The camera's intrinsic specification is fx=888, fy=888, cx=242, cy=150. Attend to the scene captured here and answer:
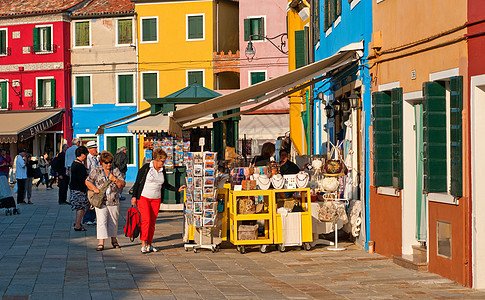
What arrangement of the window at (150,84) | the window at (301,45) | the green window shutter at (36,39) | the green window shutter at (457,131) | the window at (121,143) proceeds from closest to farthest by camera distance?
the green window shutter at (457,131) < the window at (301,45) < the window at (121,143) < the window at (150,84) < the green window shutter at (36,39)

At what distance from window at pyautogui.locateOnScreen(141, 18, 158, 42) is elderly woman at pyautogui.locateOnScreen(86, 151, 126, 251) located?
3116 cm

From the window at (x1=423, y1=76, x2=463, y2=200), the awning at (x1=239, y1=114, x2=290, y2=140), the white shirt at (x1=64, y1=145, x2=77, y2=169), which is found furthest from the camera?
the awning at (x1=239, y1=114, x2=290, y2=140)

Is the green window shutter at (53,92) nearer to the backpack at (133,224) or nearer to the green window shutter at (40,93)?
the green window shutter at (40,93)

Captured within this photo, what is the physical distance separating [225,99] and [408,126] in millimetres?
3257

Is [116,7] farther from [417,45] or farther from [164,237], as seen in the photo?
[417,45]

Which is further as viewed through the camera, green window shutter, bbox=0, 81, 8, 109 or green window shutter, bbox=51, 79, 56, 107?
green window shutter, bbox=0, 81, 8, 109

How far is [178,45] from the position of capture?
44969 mm

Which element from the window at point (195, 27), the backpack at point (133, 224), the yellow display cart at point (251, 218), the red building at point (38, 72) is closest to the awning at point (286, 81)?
the yellow display cart at point (251, 218)

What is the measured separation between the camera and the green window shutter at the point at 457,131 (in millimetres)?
9852

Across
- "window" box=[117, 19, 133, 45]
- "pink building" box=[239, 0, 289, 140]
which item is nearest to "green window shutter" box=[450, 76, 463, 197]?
"pink building" box=[239, 0, 289, 140]

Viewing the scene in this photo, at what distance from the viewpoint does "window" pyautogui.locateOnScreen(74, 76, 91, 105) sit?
46.0 metres

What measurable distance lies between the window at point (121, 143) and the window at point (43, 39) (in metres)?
5.80

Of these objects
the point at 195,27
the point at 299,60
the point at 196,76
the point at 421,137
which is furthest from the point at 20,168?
the point at 195,27

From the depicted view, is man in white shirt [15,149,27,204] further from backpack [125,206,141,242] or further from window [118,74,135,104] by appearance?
window [118,74,135,104]
